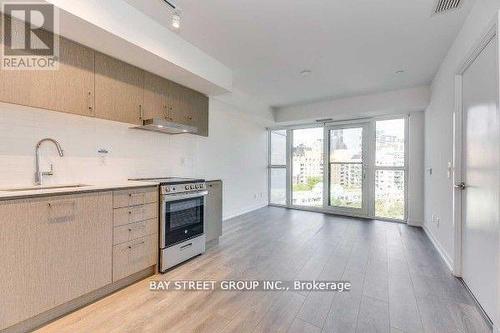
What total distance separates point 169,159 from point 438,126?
399cm

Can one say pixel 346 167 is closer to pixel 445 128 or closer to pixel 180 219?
pixel 445 128

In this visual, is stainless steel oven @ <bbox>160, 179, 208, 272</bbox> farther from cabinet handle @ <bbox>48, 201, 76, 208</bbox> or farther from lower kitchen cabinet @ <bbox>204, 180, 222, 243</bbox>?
cabinet handle @ <bbox>48, 201, 76, 208</bbox>

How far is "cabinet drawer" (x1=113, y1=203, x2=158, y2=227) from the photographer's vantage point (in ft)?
7.07

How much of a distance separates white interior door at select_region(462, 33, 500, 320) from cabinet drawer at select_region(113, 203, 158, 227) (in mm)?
2908

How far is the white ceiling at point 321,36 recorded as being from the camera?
2.13 m

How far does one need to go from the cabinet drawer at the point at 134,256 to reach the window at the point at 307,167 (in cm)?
440

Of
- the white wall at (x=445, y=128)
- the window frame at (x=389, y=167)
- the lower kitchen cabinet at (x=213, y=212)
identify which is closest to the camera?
the white wall at (x=445, y=128)

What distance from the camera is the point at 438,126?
335 cm

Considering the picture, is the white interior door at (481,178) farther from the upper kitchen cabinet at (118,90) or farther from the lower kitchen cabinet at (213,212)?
the upper kitchen cabinet at (118,90)

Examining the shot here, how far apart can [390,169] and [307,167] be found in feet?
6.22

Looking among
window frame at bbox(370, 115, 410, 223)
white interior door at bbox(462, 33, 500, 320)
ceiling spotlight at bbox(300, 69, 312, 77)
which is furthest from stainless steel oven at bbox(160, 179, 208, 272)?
window frame at bbox(370, 115, 410, 223)

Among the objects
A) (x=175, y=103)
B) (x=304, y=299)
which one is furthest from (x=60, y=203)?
(x=304, y=299)

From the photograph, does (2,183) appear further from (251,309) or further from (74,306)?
(251,309)

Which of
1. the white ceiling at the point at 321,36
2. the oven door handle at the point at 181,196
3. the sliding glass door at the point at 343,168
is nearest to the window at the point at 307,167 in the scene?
the sliding glass door at the point at 343,168
